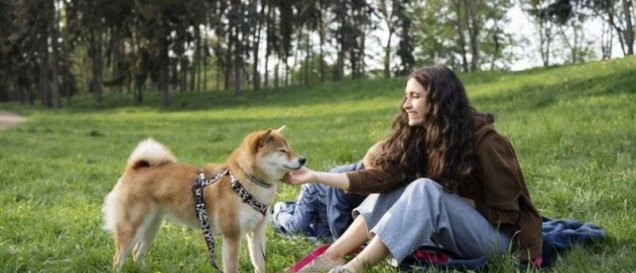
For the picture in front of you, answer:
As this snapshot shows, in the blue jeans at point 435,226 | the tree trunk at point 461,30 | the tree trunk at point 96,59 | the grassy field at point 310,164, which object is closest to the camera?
the blue jeans at point 435,226

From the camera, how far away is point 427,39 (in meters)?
53.7

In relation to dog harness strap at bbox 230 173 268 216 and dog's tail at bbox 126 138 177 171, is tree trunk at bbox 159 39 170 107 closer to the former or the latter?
dog's tail at bbox 126 138 177 171

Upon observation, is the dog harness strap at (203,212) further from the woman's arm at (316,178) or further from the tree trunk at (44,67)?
the tree trunk at (44,67)

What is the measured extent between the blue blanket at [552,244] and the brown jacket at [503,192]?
21cm

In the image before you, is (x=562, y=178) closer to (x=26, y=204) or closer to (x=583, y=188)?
(x=583, y=188)

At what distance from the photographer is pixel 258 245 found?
4352 millimetres

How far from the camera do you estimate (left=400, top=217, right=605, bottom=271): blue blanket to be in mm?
3949

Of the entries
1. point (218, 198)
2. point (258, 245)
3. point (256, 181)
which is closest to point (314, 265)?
point (258, 245)

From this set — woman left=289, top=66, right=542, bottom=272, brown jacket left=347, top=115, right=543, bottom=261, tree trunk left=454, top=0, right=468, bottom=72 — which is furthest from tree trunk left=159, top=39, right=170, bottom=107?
brown jacket left=347, top=115, right=543, bottom=261

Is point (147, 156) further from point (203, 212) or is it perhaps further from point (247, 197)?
point (247, 197)

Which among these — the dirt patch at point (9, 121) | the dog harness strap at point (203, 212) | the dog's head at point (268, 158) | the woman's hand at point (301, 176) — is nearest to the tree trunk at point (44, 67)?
the dirt patch at point (9, 121)

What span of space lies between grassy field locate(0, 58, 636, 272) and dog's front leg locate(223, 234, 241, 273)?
46 cm

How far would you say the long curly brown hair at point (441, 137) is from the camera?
13.0 ft

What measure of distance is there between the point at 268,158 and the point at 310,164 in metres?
5.07
